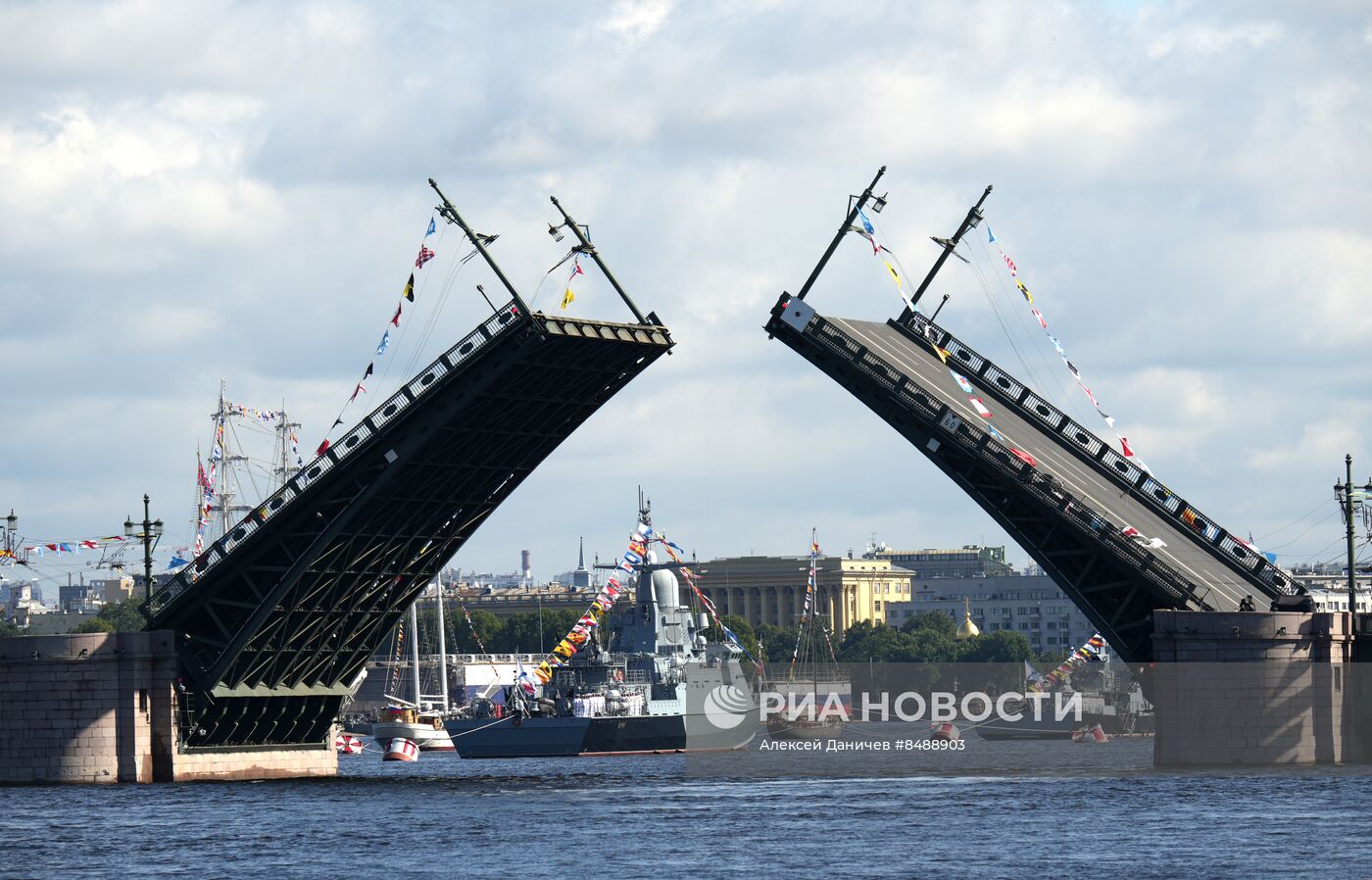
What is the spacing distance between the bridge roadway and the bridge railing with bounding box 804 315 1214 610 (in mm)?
336

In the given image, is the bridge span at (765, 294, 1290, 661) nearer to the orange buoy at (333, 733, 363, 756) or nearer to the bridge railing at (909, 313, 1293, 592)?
the bridge railing at (909, 313, 1293, 592)

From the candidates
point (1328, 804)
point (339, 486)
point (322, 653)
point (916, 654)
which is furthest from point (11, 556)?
point (916, 654)

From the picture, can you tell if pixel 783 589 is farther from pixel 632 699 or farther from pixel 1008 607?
pixel 632 699

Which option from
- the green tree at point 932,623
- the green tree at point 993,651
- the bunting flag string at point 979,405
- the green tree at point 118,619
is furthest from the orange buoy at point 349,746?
the green tree at point 932,623

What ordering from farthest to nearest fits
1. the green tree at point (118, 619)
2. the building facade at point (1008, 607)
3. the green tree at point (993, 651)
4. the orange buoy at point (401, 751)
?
the building facade at point (1008, 607)
the green tree at point (993, 651)
the green tree at point (118, 619)
the orange buoy at point (401, 751)

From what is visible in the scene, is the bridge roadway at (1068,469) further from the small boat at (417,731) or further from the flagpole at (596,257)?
the small boat at (417,731)

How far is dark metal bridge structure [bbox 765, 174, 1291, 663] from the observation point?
48594 mm

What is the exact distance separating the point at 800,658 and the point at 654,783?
90068 millimetres

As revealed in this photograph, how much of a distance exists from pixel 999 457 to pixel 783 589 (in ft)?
407

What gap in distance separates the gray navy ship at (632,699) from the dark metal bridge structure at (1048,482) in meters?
32.3

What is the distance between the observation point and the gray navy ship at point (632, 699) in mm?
81375

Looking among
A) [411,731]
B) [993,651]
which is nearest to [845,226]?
[411,731]

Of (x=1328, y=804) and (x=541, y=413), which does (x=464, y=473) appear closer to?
(x=541, y=413)

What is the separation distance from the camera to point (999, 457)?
48.4 meters
